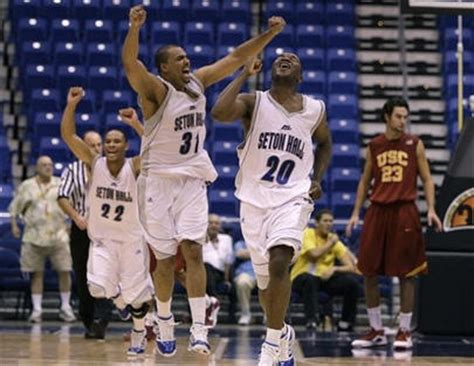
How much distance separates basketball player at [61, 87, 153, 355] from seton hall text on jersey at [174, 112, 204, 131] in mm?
1768

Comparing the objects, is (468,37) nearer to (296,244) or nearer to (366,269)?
(366,269)

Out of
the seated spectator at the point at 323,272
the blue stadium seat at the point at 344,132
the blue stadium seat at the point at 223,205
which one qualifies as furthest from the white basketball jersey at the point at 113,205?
the blue stadium seat at the point at 344,132

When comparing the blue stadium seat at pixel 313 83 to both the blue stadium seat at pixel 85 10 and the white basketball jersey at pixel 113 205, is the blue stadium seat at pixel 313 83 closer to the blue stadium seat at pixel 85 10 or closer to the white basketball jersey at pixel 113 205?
the blue stadium seat at pixel 85 10

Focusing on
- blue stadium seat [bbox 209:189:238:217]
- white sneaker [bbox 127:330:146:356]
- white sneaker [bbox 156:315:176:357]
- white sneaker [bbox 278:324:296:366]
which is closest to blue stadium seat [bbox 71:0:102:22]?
blue stadium seat [bbox 209:189:238:217]

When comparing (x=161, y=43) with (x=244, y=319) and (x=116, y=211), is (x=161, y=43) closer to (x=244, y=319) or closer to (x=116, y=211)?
(x=244, y=319)

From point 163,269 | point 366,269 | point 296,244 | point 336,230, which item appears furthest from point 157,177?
point 336,230

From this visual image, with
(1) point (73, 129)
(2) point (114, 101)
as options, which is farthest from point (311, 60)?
(1) point (73, 129)

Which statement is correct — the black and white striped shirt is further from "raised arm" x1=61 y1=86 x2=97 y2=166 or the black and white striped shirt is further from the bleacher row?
the bleacher row

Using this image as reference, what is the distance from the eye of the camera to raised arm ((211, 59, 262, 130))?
7.38 m

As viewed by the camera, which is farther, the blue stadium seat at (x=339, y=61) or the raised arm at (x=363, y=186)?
the blue stadium seat at (x=339, y=61)

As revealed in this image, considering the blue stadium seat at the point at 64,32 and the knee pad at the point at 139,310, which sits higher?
the blue stadium seat at the point at 64,32

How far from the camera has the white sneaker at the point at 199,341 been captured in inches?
307

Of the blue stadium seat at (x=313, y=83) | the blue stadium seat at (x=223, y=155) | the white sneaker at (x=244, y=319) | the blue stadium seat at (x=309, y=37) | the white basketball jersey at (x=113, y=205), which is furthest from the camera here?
the blue stadium seat at (x=309, y=37)

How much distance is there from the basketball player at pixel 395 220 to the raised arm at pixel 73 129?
2.41 meters
